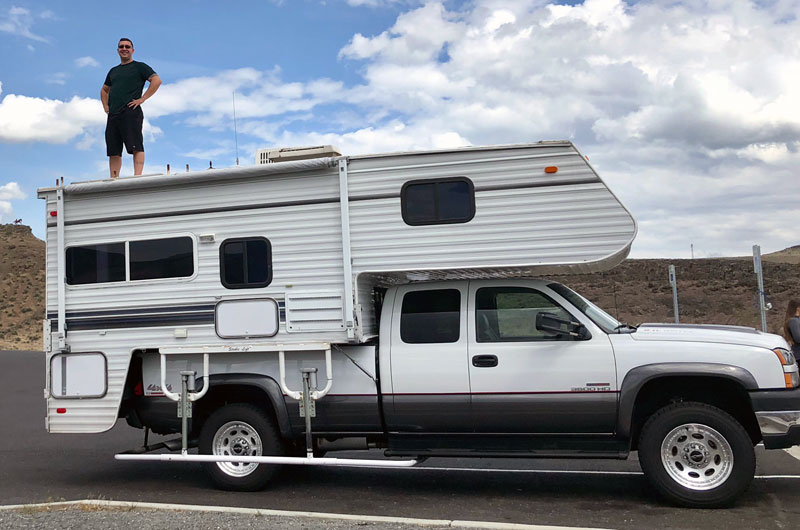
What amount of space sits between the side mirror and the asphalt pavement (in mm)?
1508

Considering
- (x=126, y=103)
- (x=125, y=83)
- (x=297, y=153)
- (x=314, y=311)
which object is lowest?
(x=314, y=311)

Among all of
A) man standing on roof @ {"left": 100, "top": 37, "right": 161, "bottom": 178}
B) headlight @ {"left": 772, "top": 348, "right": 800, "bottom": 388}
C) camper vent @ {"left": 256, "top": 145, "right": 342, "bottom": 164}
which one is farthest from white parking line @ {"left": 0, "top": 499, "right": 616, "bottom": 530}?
man standing on roof @ {"left": 100, "top": 37, "right": 161, "bottom": 178}

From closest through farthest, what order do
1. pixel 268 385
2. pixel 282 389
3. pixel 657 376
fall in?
pixel 657 376
pixel 282 389
pixel 268 385

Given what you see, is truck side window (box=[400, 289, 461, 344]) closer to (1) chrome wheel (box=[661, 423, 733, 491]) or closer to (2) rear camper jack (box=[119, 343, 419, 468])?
(2) rear camper jack (box=[119, 343, 419, 468])

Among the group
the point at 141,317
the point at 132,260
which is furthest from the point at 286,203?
the point at 141,317

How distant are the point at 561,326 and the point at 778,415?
6.19 ft

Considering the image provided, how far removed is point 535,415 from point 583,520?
966 mm

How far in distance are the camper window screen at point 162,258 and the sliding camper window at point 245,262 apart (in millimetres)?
377

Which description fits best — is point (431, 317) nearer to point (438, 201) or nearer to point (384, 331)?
point (384, 331)

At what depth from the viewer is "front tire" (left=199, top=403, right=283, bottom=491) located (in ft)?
24.6

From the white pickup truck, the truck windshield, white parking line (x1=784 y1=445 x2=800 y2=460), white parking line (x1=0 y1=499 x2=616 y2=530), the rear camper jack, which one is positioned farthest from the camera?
white parking line (x1=784 y1=445 x2=800 y2=460)

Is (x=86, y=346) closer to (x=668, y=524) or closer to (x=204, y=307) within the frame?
(x=204, y=307)

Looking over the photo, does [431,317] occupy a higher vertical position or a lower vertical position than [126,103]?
lower

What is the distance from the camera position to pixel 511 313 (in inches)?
279
